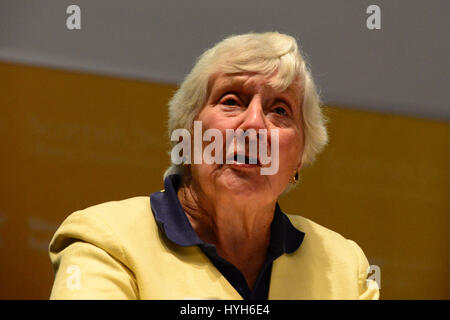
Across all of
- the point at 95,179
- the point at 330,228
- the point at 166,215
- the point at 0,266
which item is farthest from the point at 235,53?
the point at 0,266

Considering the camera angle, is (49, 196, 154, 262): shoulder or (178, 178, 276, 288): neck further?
(178, 178, 276, 288): neck

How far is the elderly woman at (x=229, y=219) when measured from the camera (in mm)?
1300

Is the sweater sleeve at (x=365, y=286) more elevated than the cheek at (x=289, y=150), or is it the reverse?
the cheek at (x=289, y=150)

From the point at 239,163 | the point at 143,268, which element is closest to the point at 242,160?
the point at 239,163

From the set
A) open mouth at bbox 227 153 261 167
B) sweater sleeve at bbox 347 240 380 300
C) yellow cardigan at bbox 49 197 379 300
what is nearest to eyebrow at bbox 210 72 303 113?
open mouth at bbox 227 153 261 167

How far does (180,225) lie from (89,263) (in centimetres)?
24

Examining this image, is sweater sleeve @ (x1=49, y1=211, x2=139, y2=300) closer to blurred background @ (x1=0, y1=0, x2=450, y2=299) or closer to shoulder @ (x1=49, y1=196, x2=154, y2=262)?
shoulder @ (x1=49, y1=196, x2=154, y2=262)

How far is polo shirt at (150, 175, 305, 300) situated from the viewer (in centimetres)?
138

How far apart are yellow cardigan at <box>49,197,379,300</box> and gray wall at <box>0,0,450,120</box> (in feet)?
1.49

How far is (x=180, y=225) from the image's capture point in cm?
141

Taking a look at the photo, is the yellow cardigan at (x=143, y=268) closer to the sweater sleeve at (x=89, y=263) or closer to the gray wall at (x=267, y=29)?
the sweater sleeve at (x=89, y=263)

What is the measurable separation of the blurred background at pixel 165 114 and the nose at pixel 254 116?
0.92 feet

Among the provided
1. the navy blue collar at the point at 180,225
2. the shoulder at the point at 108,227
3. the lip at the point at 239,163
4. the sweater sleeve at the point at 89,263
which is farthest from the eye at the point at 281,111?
the sweater sleeve at the point at 89,263

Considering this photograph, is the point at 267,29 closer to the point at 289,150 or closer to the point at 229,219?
the point at 289,150
